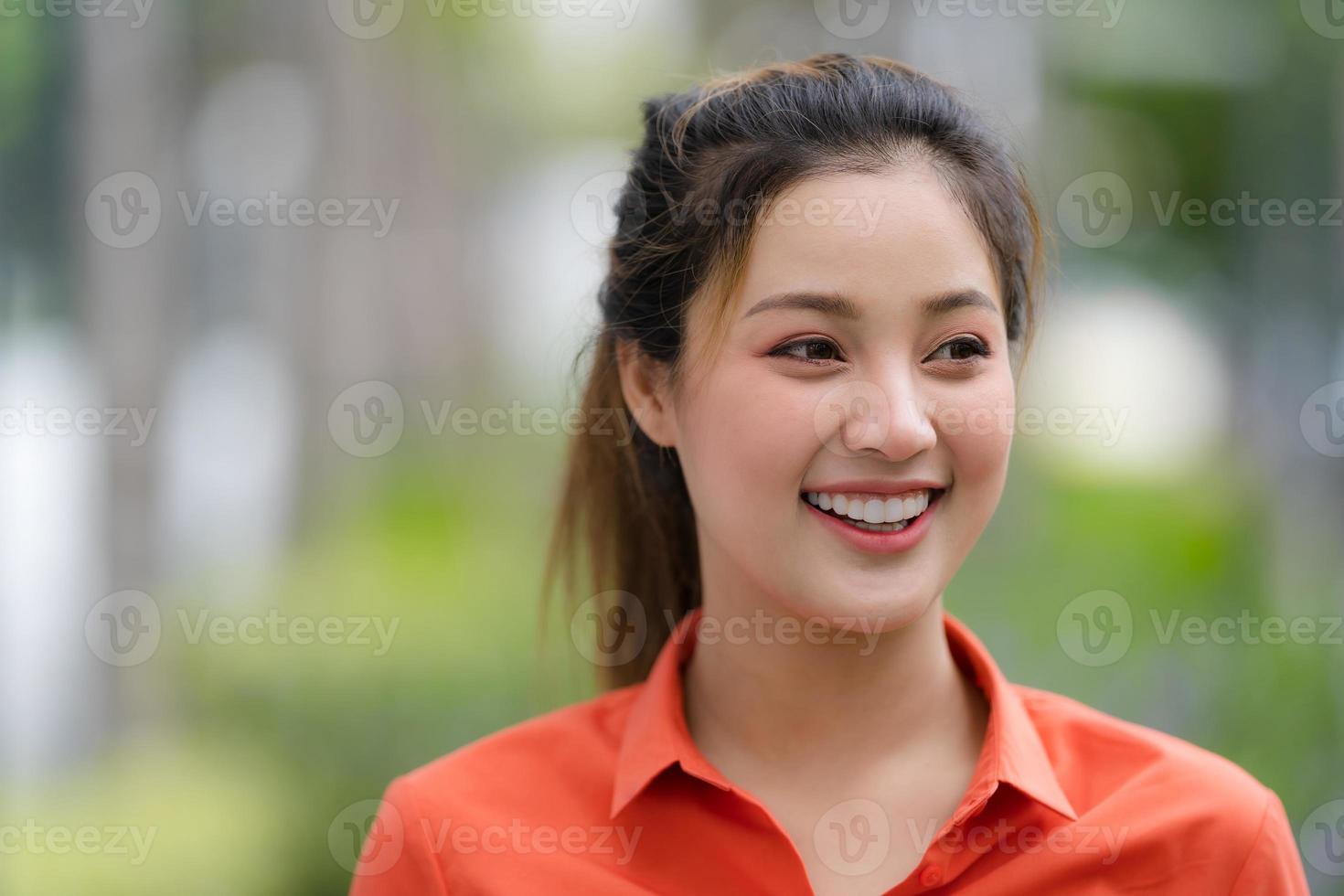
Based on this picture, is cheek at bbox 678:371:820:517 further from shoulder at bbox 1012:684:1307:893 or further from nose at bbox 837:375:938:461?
shoulder at bbox 1012:684:1307:893

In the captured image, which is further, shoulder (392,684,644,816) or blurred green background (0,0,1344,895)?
blurred green background (0,0,1344,895)

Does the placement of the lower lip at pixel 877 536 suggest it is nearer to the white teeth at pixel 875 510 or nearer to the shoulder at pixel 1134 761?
the white teeth at pixel 875 510

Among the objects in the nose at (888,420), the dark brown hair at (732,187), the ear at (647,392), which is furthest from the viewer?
the ear at (647,392)

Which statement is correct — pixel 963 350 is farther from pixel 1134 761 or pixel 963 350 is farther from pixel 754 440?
pixel 1134 761

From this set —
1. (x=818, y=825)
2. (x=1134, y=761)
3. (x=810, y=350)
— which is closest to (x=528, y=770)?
(x=818, y=825)

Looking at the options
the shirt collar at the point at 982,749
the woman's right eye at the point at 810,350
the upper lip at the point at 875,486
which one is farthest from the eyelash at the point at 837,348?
the shirt collar at the point at 982,749

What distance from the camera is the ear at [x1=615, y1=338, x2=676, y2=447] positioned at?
5.61 ft

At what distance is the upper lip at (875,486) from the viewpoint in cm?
147

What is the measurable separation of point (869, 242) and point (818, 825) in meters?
0.70

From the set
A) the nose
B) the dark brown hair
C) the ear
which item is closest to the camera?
the nose

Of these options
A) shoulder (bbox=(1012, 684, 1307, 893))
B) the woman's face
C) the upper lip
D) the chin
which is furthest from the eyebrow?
shoulder (bbox=(1012, 684, 1307, 893))

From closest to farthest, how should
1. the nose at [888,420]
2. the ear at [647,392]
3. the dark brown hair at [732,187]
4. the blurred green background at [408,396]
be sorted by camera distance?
1. the nose at [888,420]
2. the dark brown hair at [732,187]
3. the ear at [647,392]
4. the blurred green background at [408,396]

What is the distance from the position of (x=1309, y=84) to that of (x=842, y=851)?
3.45 meters

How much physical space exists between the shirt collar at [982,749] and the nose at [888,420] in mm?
371
